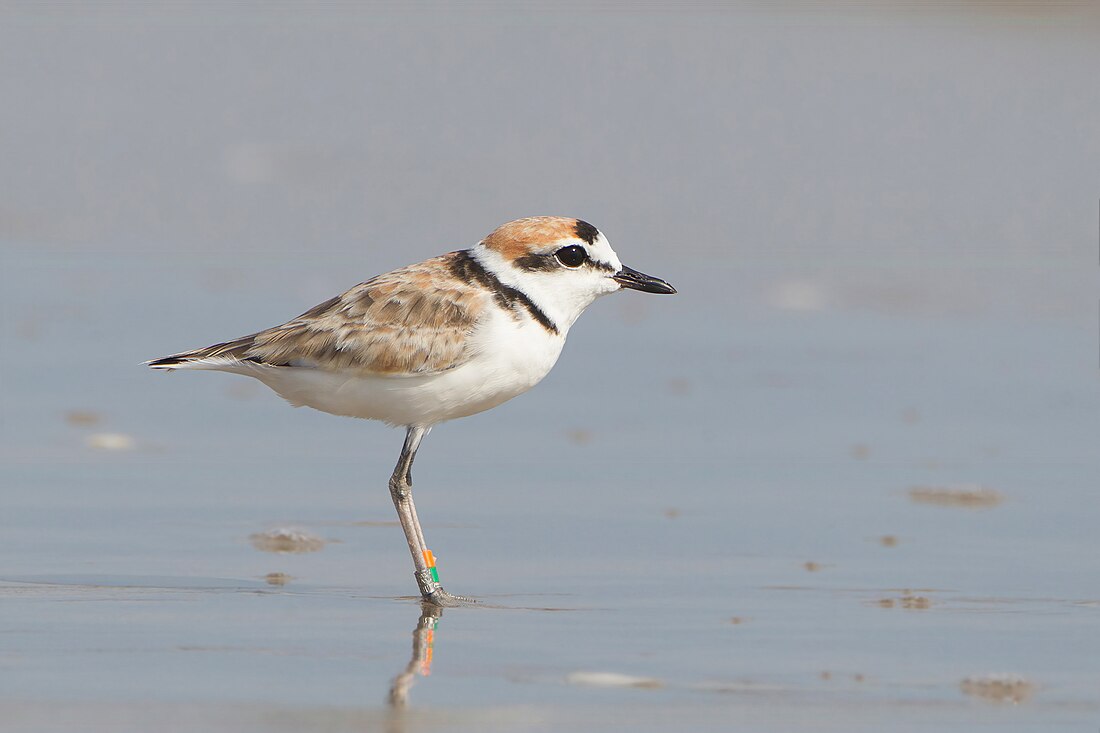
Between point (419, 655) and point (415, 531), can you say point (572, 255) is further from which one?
point (419, 655)

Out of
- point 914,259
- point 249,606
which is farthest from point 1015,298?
point 249,606

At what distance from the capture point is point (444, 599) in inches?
214

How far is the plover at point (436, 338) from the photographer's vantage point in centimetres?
572

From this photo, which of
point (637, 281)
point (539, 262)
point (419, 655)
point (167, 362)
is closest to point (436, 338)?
point (539, 262)

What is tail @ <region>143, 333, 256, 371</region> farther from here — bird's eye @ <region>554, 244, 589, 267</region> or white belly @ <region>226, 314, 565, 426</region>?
bird's eye @ <region>554, 244, 589, 267</region>

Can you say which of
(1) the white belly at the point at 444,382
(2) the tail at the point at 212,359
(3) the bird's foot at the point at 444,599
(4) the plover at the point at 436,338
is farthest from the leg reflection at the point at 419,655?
(2) the tail at the point at 212,359

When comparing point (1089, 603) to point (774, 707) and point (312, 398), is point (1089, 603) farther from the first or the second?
point (312, 398)

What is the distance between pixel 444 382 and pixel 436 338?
14cm

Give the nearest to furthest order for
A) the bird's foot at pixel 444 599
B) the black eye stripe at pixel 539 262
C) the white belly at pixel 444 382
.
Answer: the bird's foot at pixel 444 599, the white belly at pixel 444 382, the black eye stripe at pixel 539 262

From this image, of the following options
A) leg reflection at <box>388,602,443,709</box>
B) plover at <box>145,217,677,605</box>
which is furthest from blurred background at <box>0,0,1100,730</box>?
plover at <box>145,217,677,605</box>

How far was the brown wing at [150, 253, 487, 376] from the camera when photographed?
5723 mm

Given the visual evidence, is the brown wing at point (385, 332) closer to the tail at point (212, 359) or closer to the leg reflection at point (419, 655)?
the tail at point (212, 359)

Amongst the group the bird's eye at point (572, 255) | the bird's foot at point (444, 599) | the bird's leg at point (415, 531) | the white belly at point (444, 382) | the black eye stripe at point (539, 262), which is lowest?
the bird's foot at point (444, 599)

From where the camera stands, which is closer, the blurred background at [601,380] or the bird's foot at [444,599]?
the blurred background at [601,380]
